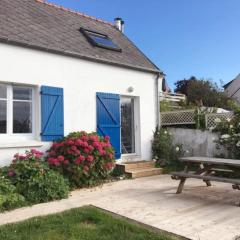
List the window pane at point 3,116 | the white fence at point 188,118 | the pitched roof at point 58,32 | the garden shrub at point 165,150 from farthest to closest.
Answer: the garden shrub at point 165,150
the white fence at point 188,118
the pitched roof at point 58,32
the window pane at point 3,116

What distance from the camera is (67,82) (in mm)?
9672

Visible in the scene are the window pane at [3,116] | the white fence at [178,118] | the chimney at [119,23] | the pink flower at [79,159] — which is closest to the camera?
the pink flower at [79,159]

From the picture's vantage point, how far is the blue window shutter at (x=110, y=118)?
10.5m

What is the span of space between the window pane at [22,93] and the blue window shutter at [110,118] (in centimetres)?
215

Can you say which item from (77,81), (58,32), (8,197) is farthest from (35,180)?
(58,32)

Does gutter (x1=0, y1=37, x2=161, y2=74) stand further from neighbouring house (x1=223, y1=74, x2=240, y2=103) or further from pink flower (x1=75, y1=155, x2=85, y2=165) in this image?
neighbouring house (x1=223, y1=74, x2=240, y2=103)

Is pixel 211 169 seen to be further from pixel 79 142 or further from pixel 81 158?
pixel 79 142

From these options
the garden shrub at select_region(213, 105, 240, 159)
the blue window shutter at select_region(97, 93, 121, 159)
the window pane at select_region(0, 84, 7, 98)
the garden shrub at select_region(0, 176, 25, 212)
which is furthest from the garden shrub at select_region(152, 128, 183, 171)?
the garden shrub at select_region(0, 176, 25, 212)

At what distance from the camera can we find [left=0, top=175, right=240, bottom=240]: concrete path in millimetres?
5332

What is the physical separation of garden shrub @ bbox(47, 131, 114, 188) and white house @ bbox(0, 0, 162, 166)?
61cm

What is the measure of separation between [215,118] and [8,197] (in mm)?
7439

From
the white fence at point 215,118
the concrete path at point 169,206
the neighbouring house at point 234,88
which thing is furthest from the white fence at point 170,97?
the neighbouring house at point 234,88

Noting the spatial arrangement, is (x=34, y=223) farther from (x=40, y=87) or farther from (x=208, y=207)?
(x=40, y=87)

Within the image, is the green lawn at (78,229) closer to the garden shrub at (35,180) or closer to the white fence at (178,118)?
the garden shrub at (35,180)
